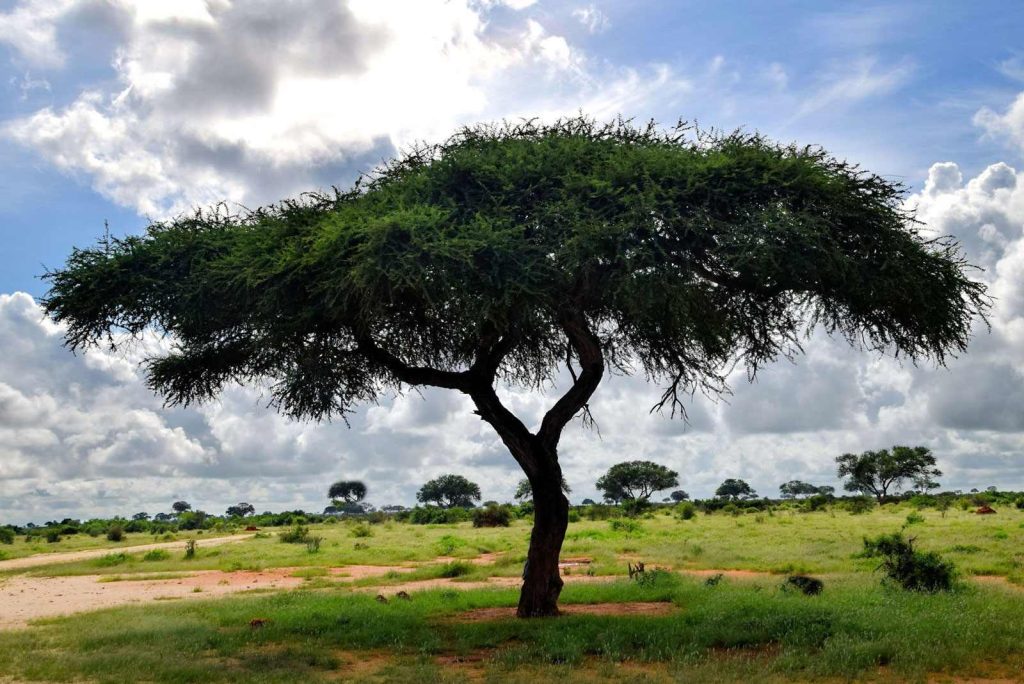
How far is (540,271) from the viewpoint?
14.7m

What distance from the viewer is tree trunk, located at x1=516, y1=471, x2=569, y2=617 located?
16.8 metres

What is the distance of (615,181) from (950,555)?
17.3 metres

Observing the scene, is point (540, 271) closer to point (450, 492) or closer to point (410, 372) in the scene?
point (410, 372)

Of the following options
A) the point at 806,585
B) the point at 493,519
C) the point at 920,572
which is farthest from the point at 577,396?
the point at 493,519

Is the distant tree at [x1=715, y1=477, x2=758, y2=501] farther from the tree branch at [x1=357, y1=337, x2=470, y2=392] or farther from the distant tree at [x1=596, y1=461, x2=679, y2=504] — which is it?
the tree branch at [x1=357, y1=337, x2=470, y2=392]

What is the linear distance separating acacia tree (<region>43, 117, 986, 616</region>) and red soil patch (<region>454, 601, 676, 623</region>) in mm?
1080

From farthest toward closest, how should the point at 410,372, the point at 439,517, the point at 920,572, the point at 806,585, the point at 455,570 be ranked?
the point at 439,517 < the point at 455,570 < the point at 806,585 < the point at 920,572 < the point at 410,372

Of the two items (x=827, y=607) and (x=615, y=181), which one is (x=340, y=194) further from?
(x=827, y=607)

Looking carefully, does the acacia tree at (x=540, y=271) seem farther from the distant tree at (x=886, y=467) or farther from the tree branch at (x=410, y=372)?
the distant tree at (x=886, y=467)

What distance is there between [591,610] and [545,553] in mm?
2189

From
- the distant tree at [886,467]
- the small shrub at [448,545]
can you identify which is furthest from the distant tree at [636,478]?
the small shrub at [448,545]

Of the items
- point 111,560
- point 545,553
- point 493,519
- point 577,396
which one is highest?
point 577,396

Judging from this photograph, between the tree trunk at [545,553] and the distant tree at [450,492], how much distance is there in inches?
3756

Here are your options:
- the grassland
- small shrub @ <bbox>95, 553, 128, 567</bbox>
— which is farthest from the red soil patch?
small shrub @ <bbox>95, 553, 128, 567</bbox>
